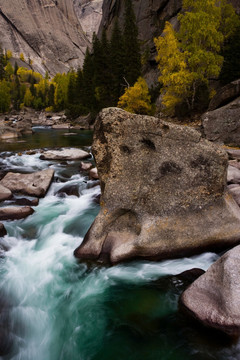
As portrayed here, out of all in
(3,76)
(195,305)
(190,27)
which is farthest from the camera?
(3,76)

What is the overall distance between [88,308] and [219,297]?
2.61m

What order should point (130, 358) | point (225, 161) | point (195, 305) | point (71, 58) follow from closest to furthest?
point (130, 358)
point (195, 305)
point (225, 161)
point (71, 58)

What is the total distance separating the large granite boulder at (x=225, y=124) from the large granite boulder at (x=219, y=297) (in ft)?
42.8

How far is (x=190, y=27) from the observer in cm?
2023

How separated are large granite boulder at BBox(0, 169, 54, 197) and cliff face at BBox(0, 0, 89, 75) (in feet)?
555

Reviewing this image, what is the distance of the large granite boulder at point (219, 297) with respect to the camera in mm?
3195

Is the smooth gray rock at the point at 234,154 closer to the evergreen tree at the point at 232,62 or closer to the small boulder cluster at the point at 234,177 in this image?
the small boulder cluster at the point at 234,177

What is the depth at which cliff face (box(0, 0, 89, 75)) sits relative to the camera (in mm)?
153837

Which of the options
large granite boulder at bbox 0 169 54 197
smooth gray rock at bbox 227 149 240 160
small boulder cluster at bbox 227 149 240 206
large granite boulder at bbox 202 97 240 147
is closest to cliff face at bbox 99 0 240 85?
large granite boulder at bbox 202 97 240 147

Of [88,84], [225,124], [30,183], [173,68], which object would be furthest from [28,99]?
[30,183]

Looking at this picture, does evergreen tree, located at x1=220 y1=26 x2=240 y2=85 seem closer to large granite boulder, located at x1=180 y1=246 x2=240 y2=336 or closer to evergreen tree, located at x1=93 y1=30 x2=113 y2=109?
large granite boulder, located at x1=180 y1=246 x2=240 y2=336

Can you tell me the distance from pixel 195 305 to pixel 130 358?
1298 millimetres

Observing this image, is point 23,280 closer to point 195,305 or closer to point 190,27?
point 195,305

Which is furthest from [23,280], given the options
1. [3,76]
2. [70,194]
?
[3,76]
